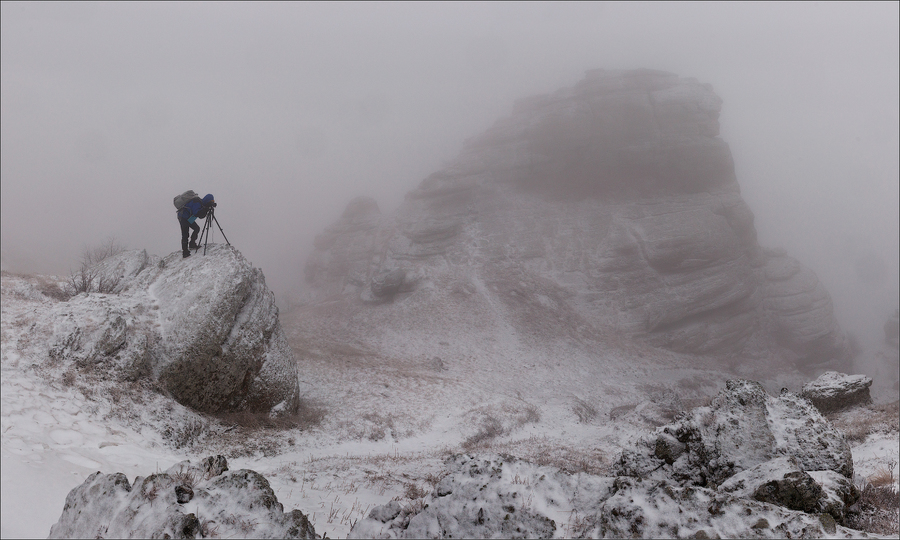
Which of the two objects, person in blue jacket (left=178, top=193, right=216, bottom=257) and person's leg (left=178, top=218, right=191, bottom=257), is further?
person's leg (left=178, top=218, right=191, bottom=257)

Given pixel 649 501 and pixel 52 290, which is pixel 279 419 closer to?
pixel 52 290

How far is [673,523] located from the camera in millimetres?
3846

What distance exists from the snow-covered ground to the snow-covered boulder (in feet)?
6.05

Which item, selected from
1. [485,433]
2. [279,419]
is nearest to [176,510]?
[279,419]

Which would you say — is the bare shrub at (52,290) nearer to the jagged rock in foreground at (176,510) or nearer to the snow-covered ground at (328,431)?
the snow-covered ground at (328,431)

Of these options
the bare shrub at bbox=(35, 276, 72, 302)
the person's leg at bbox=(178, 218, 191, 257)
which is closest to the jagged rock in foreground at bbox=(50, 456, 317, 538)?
the person's leg at bbox=(178, 218, 191, 257)

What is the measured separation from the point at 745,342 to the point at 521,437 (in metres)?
41.1

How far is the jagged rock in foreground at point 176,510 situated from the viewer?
379cm

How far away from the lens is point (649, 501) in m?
4.02

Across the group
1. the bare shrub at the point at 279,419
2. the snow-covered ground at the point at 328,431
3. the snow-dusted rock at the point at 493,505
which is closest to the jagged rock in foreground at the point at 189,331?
the bare shrub at the point at 279,419

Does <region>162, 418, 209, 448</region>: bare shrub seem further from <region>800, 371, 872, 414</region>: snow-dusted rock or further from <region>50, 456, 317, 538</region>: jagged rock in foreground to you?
<region>800, 371, 872, 414</region>: snow-dusted rock

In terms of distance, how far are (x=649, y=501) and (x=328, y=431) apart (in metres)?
13.0

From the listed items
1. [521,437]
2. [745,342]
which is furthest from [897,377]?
[521,437]

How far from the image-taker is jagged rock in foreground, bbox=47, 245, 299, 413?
11180 millimetres
